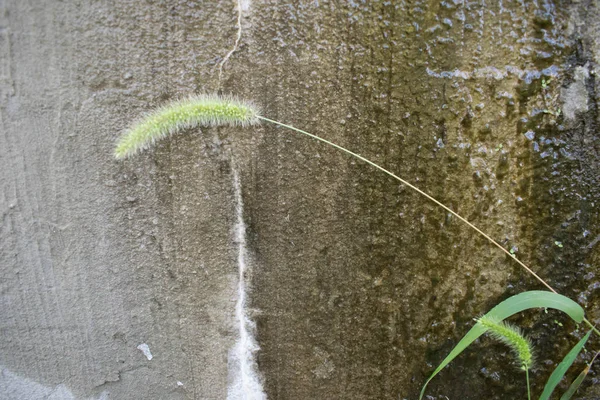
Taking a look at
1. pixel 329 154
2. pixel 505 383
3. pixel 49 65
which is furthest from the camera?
pixel 505 383

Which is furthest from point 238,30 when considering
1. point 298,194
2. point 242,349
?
point 242,349

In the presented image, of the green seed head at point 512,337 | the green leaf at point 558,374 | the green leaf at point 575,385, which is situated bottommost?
the green leaf at point 575,385

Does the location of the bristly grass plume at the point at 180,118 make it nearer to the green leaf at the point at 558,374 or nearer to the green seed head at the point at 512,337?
the green seed head at the point at 512,337

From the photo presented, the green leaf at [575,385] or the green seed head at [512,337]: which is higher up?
the green seed head at [512,337]

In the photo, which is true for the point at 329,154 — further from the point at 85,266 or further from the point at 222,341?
the point at 85,266

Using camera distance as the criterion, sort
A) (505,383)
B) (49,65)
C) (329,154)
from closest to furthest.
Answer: (49,65)
(329,154)
(505,383)

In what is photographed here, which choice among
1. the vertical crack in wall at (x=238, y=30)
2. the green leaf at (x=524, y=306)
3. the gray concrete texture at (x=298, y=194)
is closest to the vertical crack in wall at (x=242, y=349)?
the gray concrete texture at (x=298, y=194)

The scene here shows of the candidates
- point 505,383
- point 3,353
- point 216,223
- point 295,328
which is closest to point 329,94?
point 216,223

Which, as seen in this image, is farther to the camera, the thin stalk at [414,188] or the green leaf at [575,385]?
the green leaf at [575,385]
